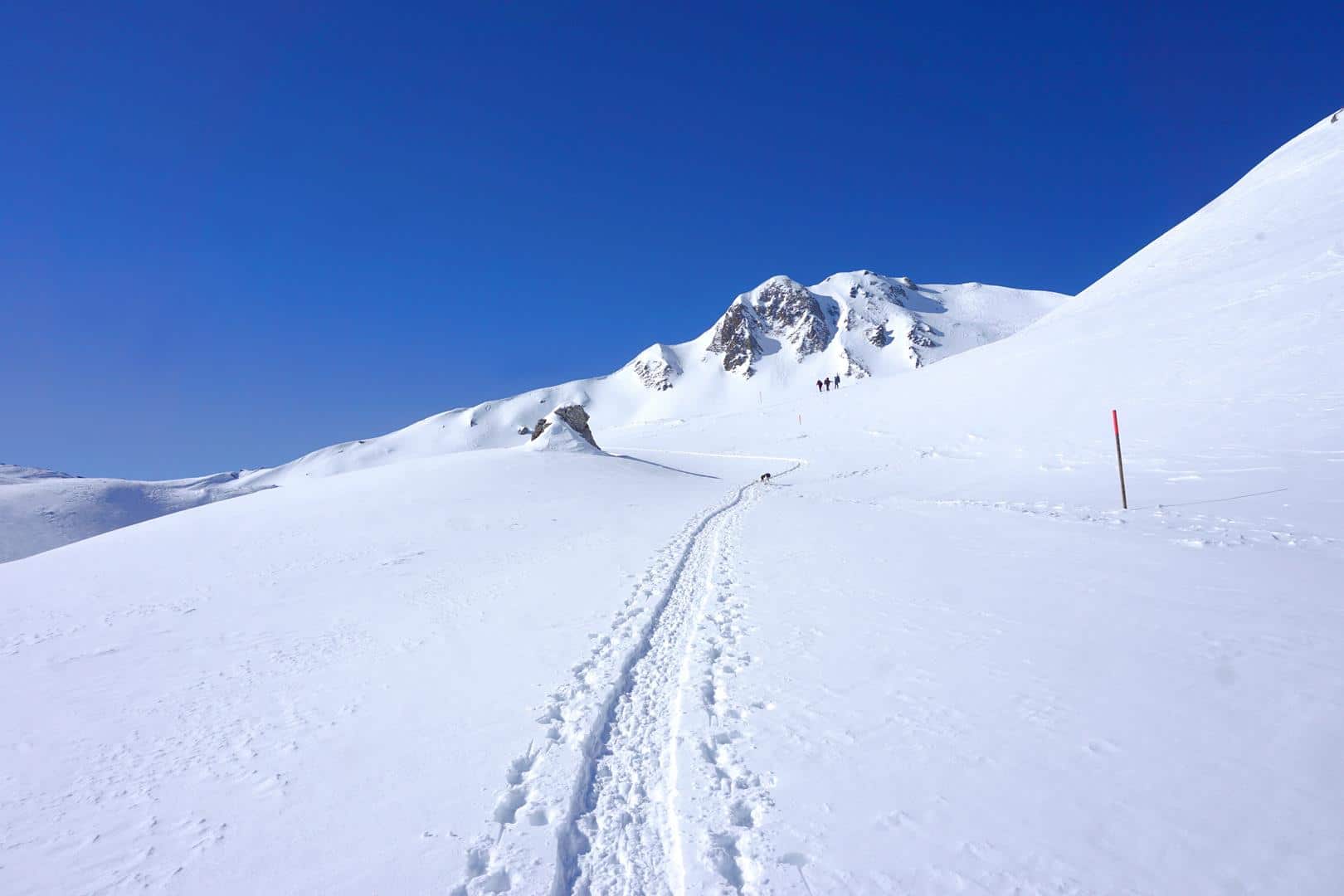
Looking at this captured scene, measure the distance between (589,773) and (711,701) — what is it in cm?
153

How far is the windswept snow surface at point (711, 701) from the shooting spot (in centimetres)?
370

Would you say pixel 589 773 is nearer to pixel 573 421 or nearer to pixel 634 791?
pixel 634 791

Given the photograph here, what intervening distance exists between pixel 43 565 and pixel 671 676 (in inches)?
701

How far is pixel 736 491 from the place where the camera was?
24219mm

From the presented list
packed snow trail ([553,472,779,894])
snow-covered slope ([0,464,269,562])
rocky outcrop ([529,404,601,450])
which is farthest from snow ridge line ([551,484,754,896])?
snow-covered slope ([0,464,269,562])

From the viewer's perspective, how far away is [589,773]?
4.70 m

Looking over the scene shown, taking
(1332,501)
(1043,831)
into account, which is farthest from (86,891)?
(1332,501)

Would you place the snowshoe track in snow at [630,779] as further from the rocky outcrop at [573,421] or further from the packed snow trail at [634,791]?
the rocky outcrop at [573,421]

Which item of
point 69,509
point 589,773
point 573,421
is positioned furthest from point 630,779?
point 69,509

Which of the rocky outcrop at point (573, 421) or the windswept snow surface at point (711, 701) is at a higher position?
the rocky outcrop at point (573, 421)

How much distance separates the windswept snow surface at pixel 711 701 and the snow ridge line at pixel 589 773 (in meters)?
0.03

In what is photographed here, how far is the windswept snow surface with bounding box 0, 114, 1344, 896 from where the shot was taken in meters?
3.70

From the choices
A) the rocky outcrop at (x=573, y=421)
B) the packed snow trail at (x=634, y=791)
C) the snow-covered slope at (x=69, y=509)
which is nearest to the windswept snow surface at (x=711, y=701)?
the packed snow trail at (x=634, y=791)

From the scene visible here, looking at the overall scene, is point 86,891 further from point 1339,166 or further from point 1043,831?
point 1339,166
